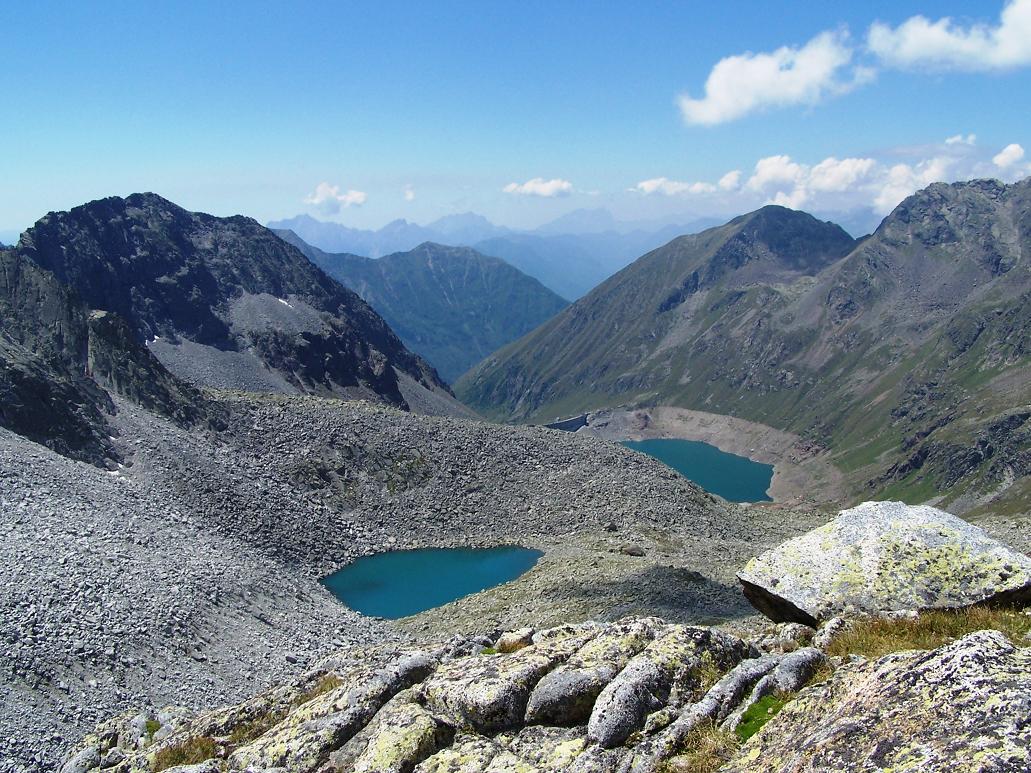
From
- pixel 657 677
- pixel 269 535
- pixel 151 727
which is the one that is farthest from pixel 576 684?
pixel 269 535

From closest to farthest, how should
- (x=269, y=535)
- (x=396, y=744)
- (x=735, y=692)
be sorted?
1. (x=735, y=692)
2. (x=396, y=744)
3. (x=269, y=535)

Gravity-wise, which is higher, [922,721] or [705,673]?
[922,721]

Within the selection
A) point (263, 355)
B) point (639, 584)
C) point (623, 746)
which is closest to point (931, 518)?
point (623, 746)

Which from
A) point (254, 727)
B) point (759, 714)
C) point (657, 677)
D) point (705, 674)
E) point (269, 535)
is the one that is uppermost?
point (759, 714)

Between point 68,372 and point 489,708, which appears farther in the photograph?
point 68,372

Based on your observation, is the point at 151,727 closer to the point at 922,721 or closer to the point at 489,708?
the point at 489,708

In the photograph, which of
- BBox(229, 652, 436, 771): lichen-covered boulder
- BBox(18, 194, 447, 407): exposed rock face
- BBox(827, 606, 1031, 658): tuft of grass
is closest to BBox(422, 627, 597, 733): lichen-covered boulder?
BBox(229, 652, 436, 771): lichen-covered boulder

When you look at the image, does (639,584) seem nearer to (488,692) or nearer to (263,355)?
(488,692)
